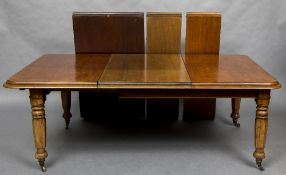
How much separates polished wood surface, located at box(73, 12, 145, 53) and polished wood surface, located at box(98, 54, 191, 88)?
0.13 m

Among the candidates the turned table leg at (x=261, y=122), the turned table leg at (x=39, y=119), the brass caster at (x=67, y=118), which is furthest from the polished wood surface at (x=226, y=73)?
the brass caster at (x=67, y=118)

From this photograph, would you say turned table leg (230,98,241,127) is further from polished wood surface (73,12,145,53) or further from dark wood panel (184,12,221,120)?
polished wood surface (73,12,145,53)

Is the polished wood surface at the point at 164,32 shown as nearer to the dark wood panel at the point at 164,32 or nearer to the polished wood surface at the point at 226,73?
the dark wood panel at the point at 164,32

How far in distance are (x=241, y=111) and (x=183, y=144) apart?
89 centimetres

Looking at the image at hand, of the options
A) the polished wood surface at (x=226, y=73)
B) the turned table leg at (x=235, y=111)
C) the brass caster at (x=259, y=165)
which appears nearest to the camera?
the polished wood surface at (x=226, y=73)

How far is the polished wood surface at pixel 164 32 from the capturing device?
3.54 m

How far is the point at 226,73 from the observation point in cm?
286

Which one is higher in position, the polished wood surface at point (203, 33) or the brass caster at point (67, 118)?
the polished wood surface at point (203, 33)

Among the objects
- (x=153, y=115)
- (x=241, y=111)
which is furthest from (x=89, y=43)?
(x=241, y=111)

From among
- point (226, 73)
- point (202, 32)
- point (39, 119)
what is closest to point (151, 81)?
point (226, 73)

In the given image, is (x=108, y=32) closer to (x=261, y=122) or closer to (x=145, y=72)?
(x=145, y=72)

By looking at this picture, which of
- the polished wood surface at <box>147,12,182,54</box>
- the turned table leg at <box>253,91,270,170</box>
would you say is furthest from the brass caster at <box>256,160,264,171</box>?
the polished wood surface at <box>147,12,182,54</box>

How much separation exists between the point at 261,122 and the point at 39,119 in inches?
53.6

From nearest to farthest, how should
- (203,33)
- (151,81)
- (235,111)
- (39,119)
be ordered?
1. (151,81)
2. (39,119)
3. (203,33)
4. (235,111)
